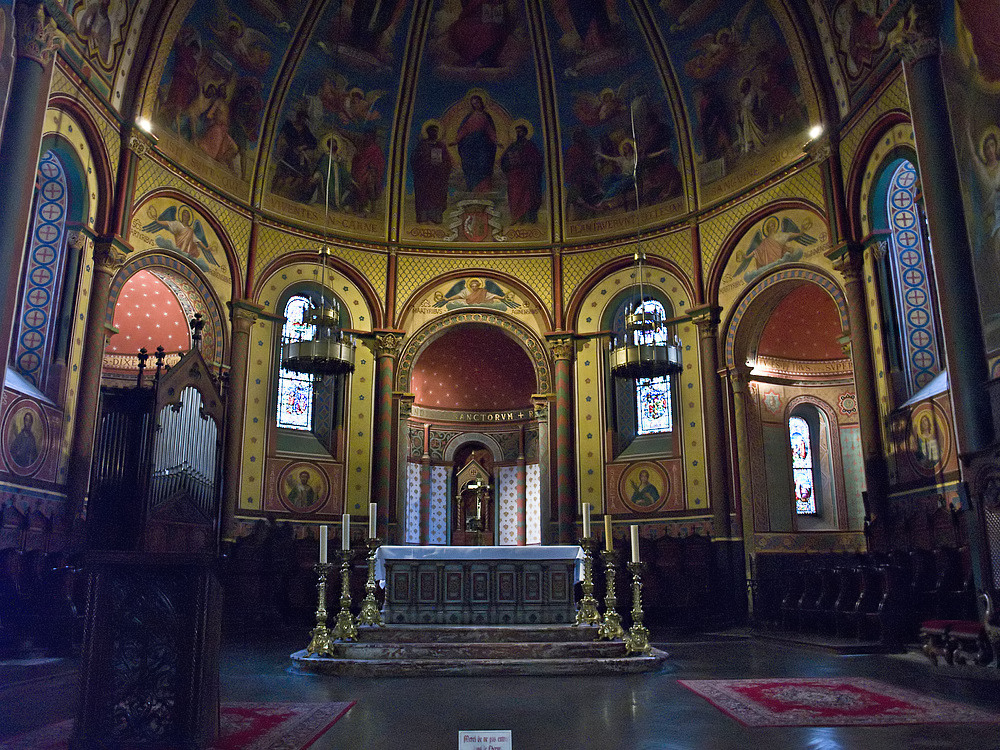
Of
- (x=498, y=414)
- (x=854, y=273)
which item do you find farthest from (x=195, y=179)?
(x=854, y=273)

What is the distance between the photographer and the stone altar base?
9.30 metres

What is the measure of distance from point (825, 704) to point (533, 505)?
44.2ft

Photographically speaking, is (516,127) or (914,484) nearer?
(914,484)

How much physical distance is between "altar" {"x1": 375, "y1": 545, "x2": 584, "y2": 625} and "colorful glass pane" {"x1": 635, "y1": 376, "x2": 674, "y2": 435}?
786 cm

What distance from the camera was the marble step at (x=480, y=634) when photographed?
10492mm

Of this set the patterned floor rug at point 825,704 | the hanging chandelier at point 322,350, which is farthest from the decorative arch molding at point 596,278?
the patterned floor rug at point 825,704

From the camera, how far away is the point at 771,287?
56.1 feet

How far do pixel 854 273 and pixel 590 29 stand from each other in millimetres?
8644

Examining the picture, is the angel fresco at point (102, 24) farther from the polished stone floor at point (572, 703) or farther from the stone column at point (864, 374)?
the stone column at point (864, 374)

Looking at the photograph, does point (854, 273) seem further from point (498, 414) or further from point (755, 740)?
point (755, 740)

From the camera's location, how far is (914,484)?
1304 cm

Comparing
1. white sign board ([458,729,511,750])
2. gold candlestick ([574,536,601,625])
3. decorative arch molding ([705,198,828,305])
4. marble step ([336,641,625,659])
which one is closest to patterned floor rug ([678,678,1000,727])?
marble step ([336,641,625,659])

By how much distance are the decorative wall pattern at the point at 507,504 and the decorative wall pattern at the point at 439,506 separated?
1331 millimetres

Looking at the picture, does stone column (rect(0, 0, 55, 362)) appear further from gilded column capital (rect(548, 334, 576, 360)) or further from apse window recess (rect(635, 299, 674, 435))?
apse window recess (rect(635, 299, 674, 435))
